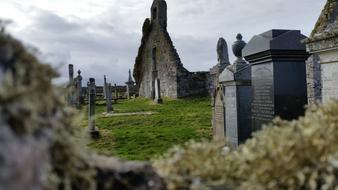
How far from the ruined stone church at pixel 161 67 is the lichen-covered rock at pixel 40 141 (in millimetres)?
26259

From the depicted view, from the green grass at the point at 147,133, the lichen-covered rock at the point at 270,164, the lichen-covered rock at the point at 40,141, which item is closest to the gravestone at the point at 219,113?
the green grass at the point at 147,133

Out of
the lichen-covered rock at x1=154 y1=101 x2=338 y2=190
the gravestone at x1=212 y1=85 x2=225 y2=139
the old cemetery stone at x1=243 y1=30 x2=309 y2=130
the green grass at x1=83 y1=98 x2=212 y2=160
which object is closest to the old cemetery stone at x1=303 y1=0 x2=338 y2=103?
the old cemetery stone at x1=243 y1=30 x2=309 y2=130

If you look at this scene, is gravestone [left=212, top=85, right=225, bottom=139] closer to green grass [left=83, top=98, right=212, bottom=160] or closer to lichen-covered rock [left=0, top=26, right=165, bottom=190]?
green grass [left=83, top=98, right=212, bottom=160]

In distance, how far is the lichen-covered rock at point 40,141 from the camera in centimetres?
119

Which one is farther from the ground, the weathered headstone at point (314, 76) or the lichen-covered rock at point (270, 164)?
the weathered headstone at point (314, 76)

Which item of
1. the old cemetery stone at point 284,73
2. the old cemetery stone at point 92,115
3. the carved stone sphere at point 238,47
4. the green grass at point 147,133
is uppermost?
the carved stone sphere at point 238,47

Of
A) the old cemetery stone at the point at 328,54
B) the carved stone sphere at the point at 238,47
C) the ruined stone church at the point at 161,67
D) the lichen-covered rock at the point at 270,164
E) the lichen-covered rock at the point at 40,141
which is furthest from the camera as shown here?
the ruined stone church at the point at 161,67

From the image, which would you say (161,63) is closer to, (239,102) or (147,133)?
(147,133)

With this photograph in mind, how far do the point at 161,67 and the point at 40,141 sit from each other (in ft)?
100

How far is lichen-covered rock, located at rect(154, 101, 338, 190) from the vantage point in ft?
5.76

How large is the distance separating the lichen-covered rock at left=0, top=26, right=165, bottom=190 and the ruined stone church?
26.3m

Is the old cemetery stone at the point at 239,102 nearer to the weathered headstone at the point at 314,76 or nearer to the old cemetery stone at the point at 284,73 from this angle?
the old cemetery stone at the point at 284,73

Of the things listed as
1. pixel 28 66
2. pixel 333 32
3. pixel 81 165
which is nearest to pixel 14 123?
pixel 28 66

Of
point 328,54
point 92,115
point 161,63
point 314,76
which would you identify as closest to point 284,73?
point 328,54
